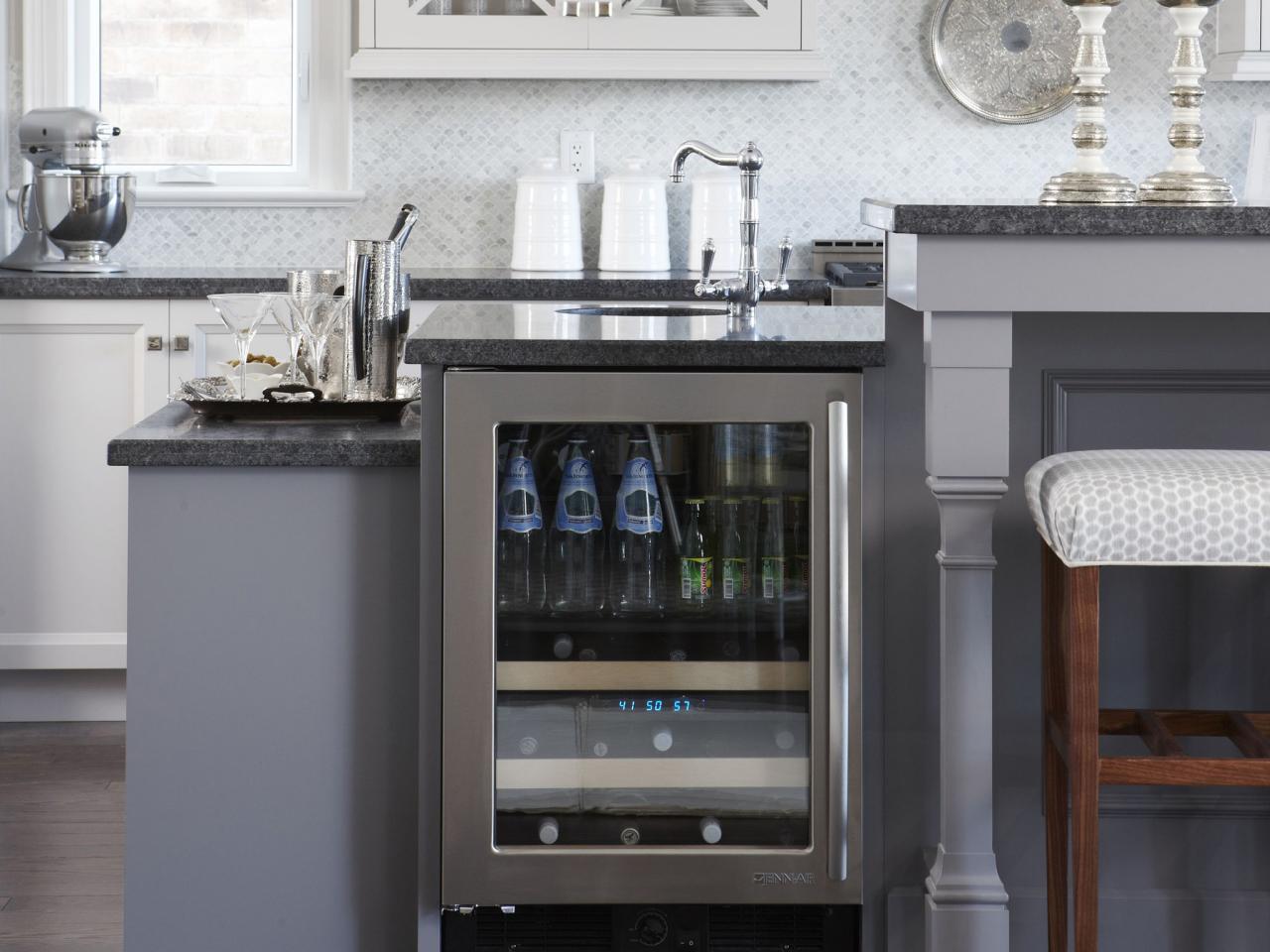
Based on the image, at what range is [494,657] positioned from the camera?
191cm

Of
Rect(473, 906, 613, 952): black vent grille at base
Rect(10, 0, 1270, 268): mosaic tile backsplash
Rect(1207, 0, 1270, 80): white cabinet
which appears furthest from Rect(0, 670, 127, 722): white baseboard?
Rect(1207, 0, 1270, 80): white cabinet

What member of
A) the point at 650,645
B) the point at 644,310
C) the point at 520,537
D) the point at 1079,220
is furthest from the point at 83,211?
the point at 1079,220

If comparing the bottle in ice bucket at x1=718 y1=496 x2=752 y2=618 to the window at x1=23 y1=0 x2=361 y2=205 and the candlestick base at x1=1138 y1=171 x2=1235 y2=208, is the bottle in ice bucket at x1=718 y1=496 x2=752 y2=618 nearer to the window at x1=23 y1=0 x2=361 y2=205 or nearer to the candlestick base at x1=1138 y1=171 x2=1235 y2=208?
the candlestick base at x1=1138 y1=171 x2=1235 y2=208

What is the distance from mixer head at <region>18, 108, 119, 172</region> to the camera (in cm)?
358

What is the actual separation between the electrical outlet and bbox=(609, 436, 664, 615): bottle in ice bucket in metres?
2.20

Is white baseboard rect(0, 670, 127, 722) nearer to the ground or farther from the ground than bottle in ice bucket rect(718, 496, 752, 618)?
nearer to the ground

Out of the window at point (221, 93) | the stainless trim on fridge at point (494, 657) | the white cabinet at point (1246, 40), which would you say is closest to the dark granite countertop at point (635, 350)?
the stainless trim on fridge at point (494, 657)

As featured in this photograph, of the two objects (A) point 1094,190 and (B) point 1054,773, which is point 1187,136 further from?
(B) point 1054,773

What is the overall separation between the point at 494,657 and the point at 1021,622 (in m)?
0.74

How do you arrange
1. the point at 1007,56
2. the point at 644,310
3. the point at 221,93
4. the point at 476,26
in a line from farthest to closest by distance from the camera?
the point at 221,93 → the point at 1007,56 → the point at 476,26 → the point at 644,310

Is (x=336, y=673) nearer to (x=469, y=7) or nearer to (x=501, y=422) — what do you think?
(x=501, y=422)

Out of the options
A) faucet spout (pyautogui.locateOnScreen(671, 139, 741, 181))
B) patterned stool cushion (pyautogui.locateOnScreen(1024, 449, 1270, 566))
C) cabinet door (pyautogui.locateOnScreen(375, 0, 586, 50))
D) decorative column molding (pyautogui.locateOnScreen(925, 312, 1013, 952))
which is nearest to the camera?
patterned stool cushion (pyautogui.locateOnScreen(1024, 449, 1270, 566))

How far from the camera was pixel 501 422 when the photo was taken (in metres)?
1.87

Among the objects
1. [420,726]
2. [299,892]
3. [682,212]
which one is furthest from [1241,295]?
[682,212]
